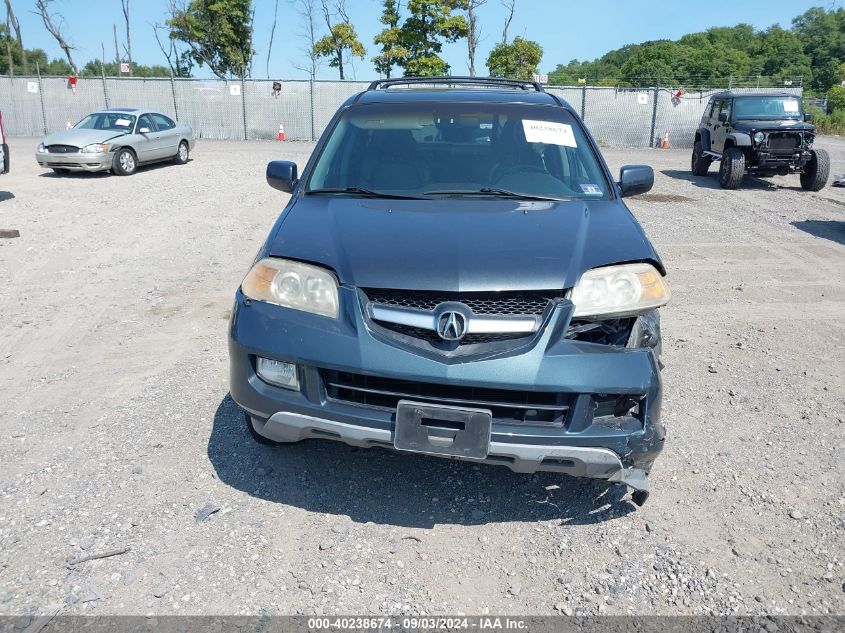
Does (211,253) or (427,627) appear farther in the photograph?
(211,253)

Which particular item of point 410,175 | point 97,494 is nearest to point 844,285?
point 410,175

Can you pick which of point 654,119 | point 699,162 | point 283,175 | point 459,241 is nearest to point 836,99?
point 654,119

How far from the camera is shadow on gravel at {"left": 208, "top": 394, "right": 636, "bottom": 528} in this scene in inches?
119

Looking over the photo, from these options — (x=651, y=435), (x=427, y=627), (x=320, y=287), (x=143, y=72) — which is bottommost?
(x=427, y=627)

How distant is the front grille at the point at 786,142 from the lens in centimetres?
1343

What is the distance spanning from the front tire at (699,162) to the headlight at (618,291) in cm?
1404

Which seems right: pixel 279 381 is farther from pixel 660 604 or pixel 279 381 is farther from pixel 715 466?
pixel 715 466

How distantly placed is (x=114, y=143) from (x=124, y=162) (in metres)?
0.45

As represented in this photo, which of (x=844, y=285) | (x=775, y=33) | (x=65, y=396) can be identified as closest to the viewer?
(x=65, y=396)

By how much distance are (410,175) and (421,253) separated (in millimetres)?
1077

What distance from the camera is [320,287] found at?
2.79m

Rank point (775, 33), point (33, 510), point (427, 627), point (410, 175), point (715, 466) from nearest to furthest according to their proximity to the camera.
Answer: point (427, 627) → point (33, 510) → point (715, 466) → point (410, 175) → point (775, 33)

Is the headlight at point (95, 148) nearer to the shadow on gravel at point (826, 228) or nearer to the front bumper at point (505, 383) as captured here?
the shadow on gravel at point (826, 228)

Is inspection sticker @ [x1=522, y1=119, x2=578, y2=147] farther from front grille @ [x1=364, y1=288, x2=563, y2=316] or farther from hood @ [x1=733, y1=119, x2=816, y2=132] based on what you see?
hood @ [x1=733, y1=119, x2=816, y2=132]
